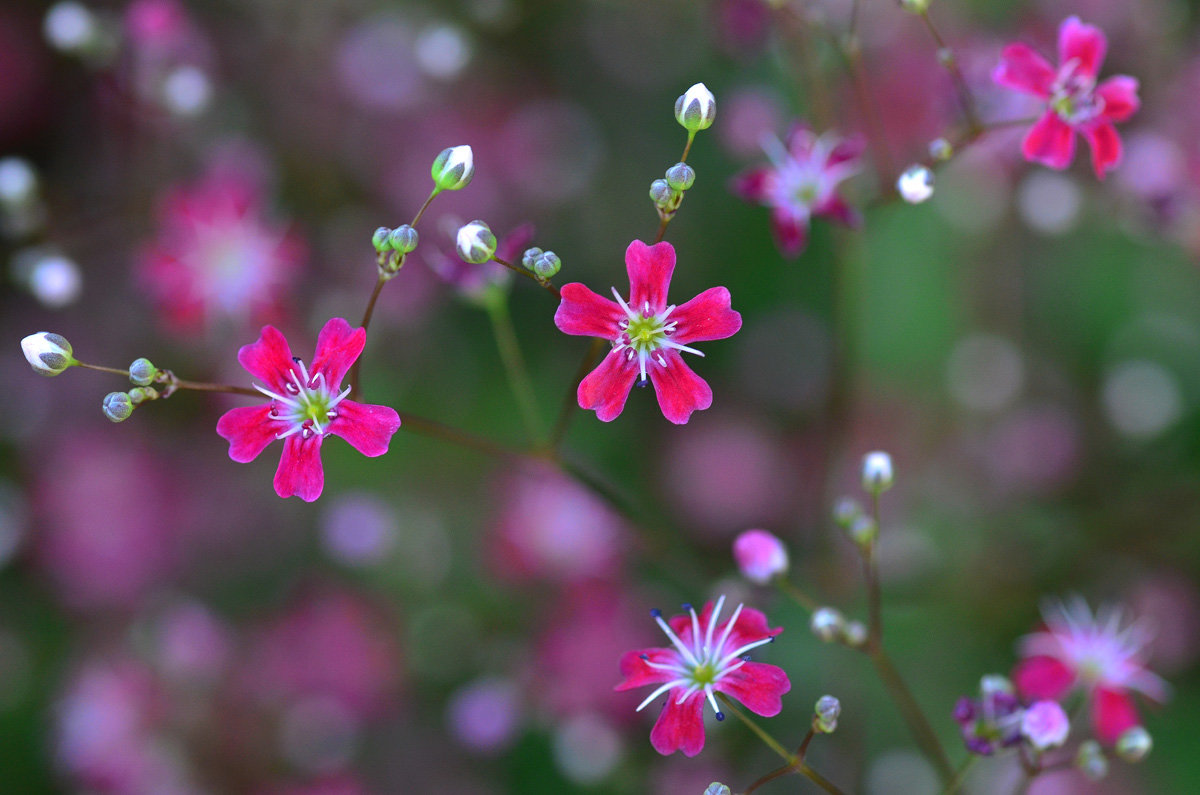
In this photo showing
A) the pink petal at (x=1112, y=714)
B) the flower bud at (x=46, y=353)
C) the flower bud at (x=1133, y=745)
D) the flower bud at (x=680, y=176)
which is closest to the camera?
the flower bud at (x=680, y=176)

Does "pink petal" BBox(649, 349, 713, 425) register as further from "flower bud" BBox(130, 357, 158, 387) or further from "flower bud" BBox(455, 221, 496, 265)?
"flower bud" BBox(130, 357, 158, 387)

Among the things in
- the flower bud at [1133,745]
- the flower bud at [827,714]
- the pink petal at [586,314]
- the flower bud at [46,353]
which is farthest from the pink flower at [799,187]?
the flower bud at [46,353]

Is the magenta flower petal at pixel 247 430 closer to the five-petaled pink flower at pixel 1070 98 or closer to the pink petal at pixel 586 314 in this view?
the pink petal at pixel 586 314

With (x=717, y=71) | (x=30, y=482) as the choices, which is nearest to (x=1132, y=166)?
(x=717, y=71)

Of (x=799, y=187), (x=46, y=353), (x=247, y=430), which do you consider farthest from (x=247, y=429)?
(x=799, y=187)

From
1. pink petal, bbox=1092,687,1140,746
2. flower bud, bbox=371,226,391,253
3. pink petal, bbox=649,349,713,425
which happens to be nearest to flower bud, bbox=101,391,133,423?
flower bud, bbox=371,226,391,253

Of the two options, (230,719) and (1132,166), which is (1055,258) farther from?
(230,719)

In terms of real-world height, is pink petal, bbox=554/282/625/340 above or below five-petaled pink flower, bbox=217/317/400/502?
above
